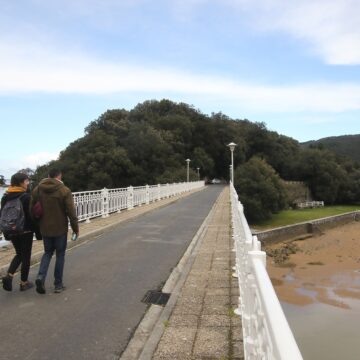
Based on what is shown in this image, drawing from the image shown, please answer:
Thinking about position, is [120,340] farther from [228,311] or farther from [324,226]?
[324,226]

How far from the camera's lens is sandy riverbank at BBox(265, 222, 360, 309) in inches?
940

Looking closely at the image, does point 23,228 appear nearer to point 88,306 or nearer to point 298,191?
point 88,306

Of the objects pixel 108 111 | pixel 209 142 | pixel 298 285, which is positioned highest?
pixel 108 111

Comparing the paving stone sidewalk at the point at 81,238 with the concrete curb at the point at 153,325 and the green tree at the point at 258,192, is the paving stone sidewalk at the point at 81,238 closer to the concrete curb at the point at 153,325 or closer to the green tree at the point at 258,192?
the concrete curb at the point at 153,325

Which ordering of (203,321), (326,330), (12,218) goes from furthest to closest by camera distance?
(326,330) < (12,218) < (203,321)

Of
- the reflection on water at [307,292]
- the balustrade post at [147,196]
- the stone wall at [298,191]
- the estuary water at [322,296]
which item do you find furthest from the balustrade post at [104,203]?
the stone wall at [298,191]

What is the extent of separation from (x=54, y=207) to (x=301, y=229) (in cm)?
4703

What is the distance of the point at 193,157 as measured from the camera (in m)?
91.2

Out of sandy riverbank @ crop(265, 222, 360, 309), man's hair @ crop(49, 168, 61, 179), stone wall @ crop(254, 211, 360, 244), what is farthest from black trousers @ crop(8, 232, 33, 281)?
stone wall @ crop(254, 211, 360, 244)

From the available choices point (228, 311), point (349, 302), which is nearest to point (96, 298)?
point (228, 311)

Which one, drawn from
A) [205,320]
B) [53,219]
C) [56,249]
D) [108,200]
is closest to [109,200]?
[108,200]

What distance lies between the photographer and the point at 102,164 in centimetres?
7462

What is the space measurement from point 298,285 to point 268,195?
1102 inches

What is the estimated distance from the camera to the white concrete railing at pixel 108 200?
14.6m
